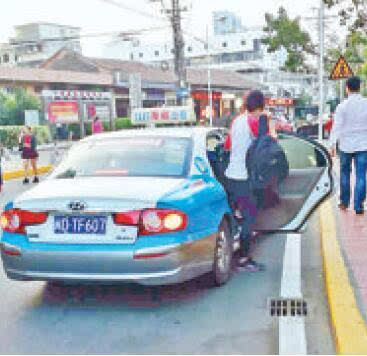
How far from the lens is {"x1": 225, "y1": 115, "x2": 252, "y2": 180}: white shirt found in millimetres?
5820

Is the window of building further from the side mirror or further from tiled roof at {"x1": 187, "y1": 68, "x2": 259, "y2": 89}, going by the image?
the side mirror

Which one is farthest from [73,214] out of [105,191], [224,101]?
[224,101]

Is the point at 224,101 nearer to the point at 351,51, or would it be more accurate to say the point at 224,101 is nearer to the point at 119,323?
the point at 351,51

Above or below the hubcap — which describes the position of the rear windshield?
above

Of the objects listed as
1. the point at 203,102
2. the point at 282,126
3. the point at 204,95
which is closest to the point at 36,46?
the point at 204,95

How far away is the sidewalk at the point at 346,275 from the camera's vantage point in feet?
13.4

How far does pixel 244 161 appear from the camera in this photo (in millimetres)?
5832

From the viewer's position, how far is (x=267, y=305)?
4.95 m

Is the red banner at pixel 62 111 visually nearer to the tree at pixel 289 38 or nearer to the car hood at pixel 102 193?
the tree at pixel 289 38

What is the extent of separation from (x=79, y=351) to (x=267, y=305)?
1.56 meters

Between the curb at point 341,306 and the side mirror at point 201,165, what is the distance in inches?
53.6

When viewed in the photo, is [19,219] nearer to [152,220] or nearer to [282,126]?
[152,220]

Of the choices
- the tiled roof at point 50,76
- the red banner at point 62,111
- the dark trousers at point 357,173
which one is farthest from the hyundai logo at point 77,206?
the tiled roof at point 50,76

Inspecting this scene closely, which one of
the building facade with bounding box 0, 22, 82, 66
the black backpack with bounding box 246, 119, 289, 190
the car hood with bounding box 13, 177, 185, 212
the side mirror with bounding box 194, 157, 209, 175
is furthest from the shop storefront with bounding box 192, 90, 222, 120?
the car hood with bounding box 13, 177, 185, 212
